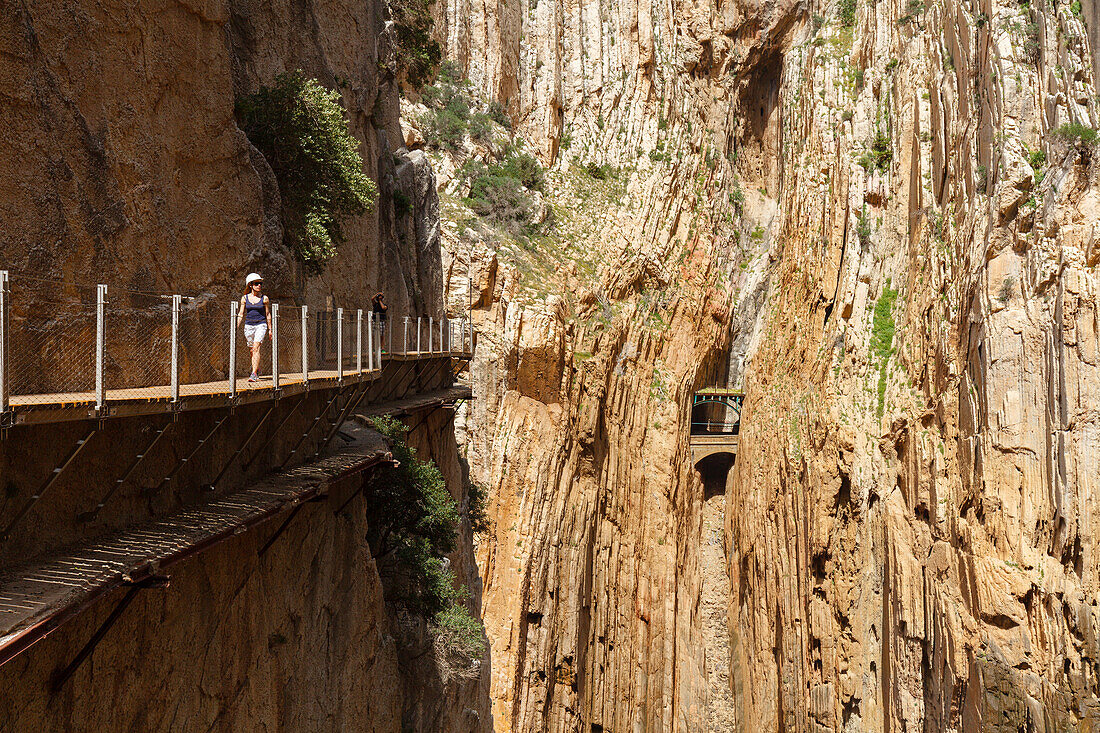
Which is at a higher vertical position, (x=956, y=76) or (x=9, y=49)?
(x=956, y=76)

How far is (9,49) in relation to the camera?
637 cm

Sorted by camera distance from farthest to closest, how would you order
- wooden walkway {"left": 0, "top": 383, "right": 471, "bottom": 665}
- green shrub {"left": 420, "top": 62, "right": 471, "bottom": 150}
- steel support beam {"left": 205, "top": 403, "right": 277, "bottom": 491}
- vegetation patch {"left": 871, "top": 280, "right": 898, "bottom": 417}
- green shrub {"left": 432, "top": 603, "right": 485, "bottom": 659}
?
1. green shrub {"left": 420, "top": 62, "right": 471, "bottom": 150}
2. vegetation patch {"left": 871, "top": 280, "right": 898, "bottom": 417}
3. green shrub {"left": 432, "top": 603, "right": 485, "bottom": 659}
4. steel support beam {"left": 205, "top": 403, "right": 277, "bottom": 491}
5. wooden walkway {"left": 0, "top": 383, "right": 471, "bottom": 665}

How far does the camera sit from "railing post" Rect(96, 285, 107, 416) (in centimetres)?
570

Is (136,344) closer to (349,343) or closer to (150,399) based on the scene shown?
(150,399)

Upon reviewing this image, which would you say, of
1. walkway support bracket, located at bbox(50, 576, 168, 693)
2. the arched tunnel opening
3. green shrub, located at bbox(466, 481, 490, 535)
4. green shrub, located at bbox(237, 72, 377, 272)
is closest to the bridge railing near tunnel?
walkway support bracket, located at bbox(50, 576, 168, 693)

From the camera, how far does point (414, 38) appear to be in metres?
25.0

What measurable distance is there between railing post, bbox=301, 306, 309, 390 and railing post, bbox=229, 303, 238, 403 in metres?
1.23

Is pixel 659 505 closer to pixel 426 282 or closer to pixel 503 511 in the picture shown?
pixel 503 511

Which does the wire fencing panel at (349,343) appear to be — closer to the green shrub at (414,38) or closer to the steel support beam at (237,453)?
the steel support beam at (237,453)

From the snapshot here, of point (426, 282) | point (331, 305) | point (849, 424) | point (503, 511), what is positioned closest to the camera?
point (331, 305)

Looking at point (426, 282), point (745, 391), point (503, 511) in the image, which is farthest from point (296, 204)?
point (745, 391)

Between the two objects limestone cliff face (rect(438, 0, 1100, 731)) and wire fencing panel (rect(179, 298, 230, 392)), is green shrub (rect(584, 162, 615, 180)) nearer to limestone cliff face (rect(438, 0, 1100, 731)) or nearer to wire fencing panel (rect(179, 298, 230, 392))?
limestone cliff face (rect(438, 0, 1100, 731))

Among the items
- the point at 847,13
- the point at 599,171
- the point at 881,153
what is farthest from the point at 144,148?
the point at 847,13

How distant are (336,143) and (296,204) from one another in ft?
3.68
